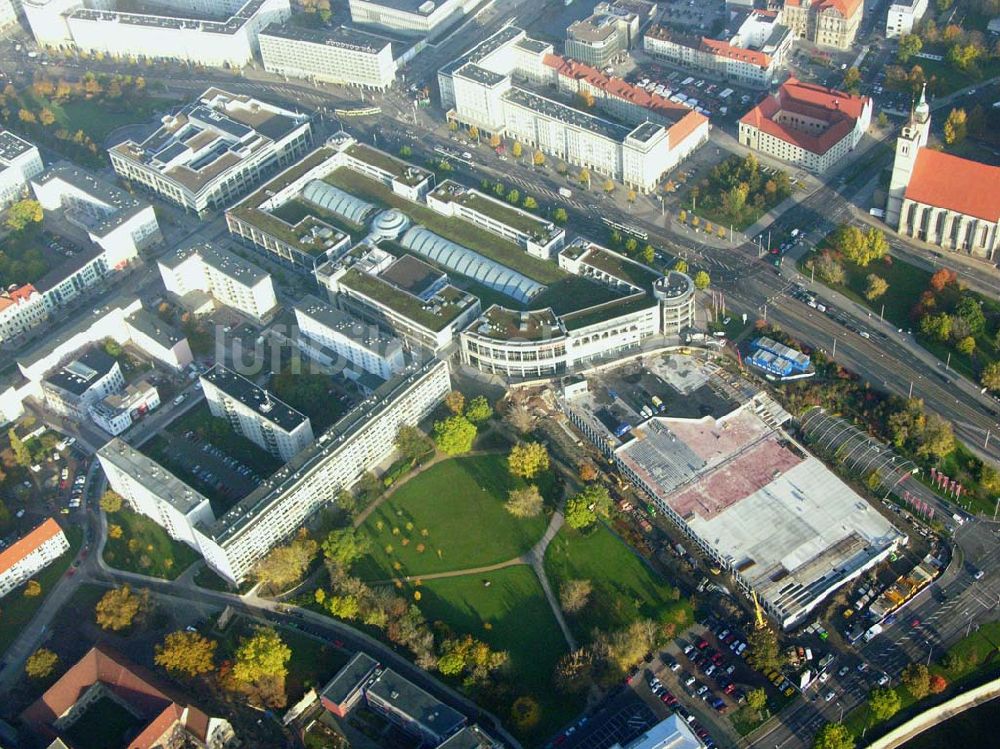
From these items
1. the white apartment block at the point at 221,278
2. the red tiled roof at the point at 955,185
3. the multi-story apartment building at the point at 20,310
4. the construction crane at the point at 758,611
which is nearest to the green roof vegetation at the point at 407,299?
the white apartment block at the point at 221,278

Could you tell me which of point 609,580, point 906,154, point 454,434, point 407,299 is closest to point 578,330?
point 454,434

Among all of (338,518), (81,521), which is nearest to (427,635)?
(338,518)

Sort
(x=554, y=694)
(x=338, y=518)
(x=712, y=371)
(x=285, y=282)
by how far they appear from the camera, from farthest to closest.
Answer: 1. (x=285, y=282)
2. (x=712, y=371)
3. (x=338, y=518)
4. (x=554, y=694)

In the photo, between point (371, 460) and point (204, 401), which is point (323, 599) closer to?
point (371, 460)

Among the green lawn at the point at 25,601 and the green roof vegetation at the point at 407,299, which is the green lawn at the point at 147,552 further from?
the green roof vegetation at the point at 407,299

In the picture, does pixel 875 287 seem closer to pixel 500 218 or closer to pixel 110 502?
pixel 500 218

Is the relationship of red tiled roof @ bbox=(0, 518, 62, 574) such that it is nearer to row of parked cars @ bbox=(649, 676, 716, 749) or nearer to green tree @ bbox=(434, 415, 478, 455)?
green tree @ bbox=(434, 415, 478, 455)
